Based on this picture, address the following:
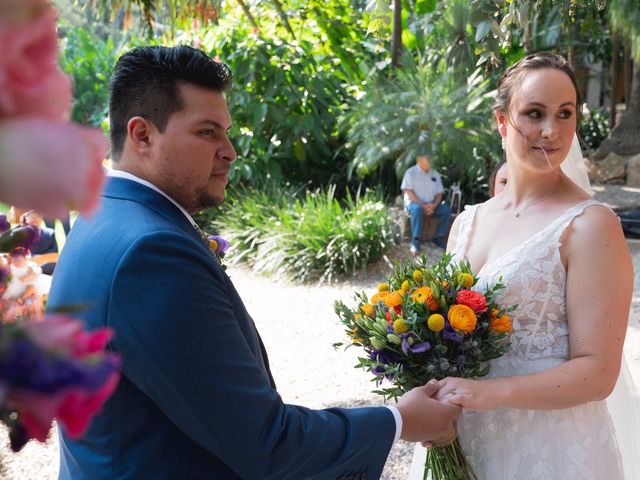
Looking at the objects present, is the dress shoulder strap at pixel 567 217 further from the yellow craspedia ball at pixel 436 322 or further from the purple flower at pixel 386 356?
the purple flower at pixel 386 356

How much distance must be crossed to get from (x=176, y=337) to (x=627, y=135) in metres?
16.7

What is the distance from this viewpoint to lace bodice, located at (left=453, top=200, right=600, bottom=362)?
2.24 metres

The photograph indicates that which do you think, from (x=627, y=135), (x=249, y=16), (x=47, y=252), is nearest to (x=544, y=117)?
(x=47, y=252)

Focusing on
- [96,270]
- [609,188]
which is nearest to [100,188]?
[96,270]

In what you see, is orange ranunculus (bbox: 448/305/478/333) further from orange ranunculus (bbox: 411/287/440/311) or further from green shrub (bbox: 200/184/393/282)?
green shrub (bbox: 200/184/393/282)

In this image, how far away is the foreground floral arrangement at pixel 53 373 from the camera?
0.42m

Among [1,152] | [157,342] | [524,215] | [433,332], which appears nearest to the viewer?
[1,152]

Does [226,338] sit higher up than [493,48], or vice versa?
[493,48]

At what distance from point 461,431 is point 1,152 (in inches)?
96.2

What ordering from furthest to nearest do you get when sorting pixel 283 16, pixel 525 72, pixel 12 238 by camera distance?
pixel 283 16
pixel 525 72
pixel 12 238

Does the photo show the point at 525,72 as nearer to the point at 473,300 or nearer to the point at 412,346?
the point at 473,300

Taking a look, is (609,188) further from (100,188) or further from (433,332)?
(100,188)

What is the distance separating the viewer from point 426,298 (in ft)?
7.52

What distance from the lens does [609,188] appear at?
47.2 ft
